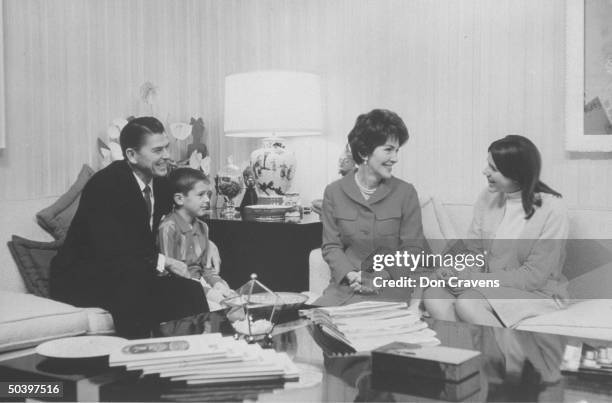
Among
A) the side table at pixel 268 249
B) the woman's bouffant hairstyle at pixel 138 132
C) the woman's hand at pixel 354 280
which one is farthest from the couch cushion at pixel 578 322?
the woman's bouffant hairstyle at pixel 138 132

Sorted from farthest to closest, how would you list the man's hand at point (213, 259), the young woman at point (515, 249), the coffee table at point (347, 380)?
the man's hand at point (213, 259) → the young woman at point (515, 249) → the coffee table at point (347, 380)

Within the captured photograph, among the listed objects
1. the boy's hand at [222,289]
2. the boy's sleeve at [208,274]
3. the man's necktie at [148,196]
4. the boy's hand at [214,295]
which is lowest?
the boy's hand at [214,295]

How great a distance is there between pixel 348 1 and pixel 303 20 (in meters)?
0.29

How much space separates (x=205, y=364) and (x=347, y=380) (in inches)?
12.8

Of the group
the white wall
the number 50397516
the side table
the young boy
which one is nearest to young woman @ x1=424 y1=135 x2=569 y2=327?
the white wall

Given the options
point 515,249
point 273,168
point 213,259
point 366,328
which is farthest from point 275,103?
point 366,328

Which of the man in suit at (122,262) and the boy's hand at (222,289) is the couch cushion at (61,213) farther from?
the boy's hand at (222,289)

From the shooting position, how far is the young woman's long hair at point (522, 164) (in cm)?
255

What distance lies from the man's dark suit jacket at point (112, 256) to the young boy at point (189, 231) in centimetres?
15

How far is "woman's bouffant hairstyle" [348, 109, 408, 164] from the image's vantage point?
2.78 metres

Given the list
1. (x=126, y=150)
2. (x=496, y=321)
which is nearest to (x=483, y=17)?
(x=496, y=321)

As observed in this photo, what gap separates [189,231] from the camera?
2.96 m

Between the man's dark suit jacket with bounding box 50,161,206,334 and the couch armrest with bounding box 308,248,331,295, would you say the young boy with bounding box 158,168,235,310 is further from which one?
the couch armrest with bounding box 308,248,331,295

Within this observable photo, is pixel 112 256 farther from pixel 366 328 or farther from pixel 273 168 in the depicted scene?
pixel 366 328
